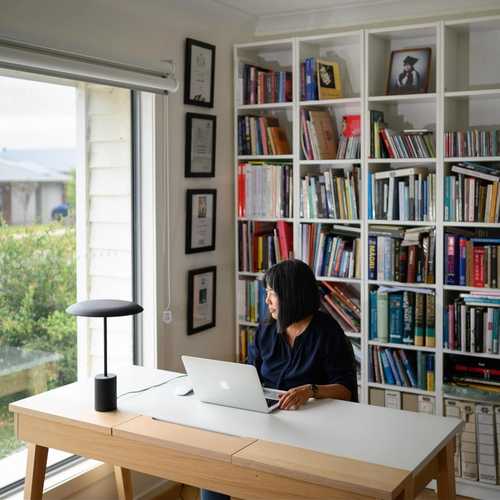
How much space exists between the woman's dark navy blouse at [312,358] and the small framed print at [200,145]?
46.5 inches

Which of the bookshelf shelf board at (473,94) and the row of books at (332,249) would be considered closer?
the bookshelf shelf board at (473,94)

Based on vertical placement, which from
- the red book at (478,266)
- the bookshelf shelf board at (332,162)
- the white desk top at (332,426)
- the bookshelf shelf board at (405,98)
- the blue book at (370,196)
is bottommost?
the white desk top at (332,426)

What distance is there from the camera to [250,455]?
2.46 metres

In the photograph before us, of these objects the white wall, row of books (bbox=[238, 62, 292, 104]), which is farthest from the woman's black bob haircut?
row of books (bbox=[238, 62, 292, 104])

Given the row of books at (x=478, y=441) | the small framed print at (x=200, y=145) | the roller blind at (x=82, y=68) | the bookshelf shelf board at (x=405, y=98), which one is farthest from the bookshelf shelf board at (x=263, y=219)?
the row of books at (x=478, y=441)

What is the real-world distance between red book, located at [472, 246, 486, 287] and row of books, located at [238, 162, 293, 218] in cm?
105

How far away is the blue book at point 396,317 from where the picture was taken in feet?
13.1

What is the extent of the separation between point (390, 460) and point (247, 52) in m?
2.79

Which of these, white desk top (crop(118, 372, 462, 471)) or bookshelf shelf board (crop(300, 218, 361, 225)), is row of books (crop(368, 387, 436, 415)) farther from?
white desk top (crop(118, 372, 462, 471))

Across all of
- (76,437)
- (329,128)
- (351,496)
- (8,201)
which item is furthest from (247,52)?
(351,496)

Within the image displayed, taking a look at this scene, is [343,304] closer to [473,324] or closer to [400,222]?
[400,222]

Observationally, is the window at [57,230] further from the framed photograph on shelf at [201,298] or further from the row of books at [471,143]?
the row of books at [471,143]

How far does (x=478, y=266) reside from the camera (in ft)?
12.4

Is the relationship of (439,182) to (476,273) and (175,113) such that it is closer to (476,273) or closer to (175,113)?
(476,273)
